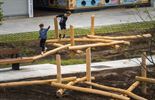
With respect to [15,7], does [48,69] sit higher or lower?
lower

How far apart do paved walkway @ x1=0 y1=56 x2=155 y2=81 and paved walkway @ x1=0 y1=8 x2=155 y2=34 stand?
10090 mm

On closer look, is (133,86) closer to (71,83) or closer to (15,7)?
(71,83)

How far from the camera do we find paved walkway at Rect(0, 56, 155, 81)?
744 inches

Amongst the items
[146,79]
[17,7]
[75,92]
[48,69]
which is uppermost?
[17,7]

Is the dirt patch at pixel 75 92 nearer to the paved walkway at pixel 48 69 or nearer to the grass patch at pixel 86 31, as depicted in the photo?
the paved walkway at pixel 48 69

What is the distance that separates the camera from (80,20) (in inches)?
1346

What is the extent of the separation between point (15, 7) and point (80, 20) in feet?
14.8

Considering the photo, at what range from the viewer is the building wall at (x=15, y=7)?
34.9m

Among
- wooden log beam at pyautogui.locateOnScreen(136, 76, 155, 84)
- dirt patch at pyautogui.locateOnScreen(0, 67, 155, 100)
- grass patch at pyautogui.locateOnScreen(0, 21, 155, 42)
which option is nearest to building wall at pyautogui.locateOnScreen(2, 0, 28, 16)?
grass patch at pyautogui.locateOnScreen(0, 21, 155, 42)

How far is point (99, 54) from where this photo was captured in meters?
23.3

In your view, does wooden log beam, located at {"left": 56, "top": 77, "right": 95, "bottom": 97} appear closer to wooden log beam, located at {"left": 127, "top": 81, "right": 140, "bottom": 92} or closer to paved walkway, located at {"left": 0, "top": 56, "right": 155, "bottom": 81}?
wooden log beam, located at {"left": 127, "top": 81, "right": 140, "bottom": 92}

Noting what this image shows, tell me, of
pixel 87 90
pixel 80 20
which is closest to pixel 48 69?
pixel 87 90

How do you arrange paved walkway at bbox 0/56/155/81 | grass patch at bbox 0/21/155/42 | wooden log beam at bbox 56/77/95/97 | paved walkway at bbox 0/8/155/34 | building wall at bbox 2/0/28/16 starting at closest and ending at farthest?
wooden log beam at bbox 56/77/95/97
paved walkway at bbox 0/56/155/81
grass patch at bbox 0/21/155/42
paved walkway at bbox 0/8/155/34
building wall at bbox 2/0/28/16

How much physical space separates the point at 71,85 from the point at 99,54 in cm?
674
